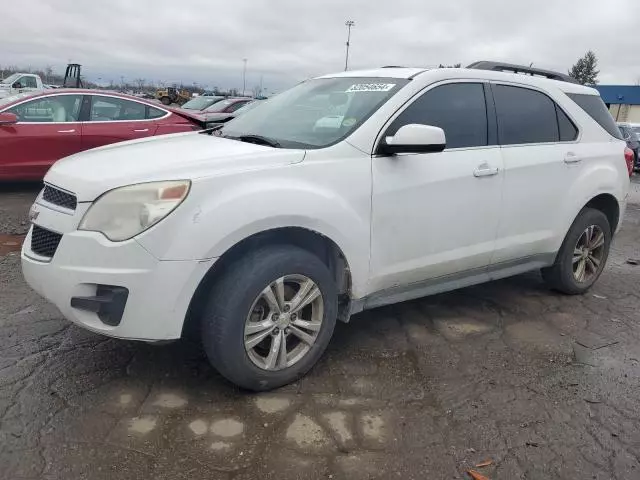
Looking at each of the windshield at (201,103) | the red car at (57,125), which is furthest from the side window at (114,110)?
the windshield at (201,103)

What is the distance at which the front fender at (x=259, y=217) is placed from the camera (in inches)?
102

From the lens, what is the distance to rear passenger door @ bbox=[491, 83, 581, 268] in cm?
394

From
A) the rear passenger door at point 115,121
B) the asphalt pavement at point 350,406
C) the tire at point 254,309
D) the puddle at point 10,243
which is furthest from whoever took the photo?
the rear passenger door at point 115,121

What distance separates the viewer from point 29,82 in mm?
27594

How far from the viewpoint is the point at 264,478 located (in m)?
2.37

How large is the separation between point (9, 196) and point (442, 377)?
6749 millimetres

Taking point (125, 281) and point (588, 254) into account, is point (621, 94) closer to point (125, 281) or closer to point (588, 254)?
point (588, 254)

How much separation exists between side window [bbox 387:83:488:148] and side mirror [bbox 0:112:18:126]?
19.8ft

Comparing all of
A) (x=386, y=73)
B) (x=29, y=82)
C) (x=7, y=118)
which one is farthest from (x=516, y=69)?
(x=29, y=82)

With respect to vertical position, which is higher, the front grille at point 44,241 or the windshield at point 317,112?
the windshield at point 317,112

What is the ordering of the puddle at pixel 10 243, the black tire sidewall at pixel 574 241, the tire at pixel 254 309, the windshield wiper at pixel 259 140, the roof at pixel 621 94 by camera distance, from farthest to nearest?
the roof at pixel 621 94
the puddle at pixel 10 243
the black tire sidewall at pixel 574 241
the windshield wiper at pixel 259 140
the tire at pixel 254 309

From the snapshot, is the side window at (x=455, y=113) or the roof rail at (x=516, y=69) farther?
the roof rail at (x=516, y=69)

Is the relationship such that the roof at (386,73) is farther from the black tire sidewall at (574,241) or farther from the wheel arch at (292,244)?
the black tire sidewall at (574,241)

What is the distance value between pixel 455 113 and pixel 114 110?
6089mm
